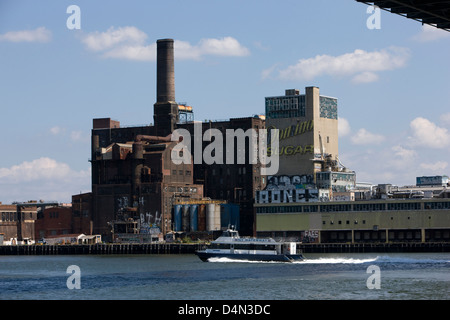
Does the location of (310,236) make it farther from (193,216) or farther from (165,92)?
(165,92)

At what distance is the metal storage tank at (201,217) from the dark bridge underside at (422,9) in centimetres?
11152

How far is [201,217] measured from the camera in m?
176

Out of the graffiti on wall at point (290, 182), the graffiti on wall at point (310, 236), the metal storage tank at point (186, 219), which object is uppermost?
the graffiti on wall at point (290, 182)

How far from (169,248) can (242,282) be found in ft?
276

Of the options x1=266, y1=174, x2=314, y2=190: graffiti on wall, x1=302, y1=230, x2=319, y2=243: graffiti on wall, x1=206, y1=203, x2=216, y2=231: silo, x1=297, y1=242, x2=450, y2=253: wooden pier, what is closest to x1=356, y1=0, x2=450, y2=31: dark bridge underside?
x1=297, y1=242, x2=450, y2=253: wooden pier

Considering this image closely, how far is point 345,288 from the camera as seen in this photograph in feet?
242

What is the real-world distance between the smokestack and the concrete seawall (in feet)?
116

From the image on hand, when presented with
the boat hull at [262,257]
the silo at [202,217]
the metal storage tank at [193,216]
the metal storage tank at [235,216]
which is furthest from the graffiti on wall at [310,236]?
the boat hull at [262,257]

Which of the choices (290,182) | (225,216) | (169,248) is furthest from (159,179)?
(290,182)

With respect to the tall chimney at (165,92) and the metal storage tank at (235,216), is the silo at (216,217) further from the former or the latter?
the tall chimney at (165,92)

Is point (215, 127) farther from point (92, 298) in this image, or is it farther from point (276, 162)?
point (92, 298)

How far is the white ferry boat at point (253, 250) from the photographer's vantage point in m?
114

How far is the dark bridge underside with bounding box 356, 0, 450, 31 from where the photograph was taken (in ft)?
204
